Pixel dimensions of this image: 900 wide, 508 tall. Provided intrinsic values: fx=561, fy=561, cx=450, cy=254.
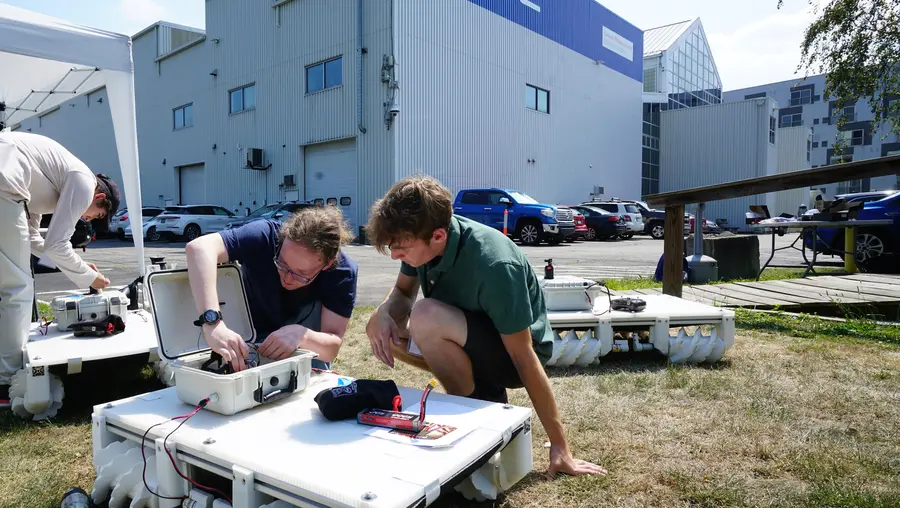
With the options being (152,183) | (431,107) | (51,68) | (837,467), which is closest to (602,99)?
(431,107)

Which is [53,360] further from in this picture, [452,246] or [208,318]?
[452,246]

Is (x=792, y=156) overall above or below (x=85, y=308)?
above

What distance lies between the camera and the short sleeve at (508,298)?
6.23 ft

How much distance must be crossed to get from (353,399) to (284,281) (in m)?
0.83

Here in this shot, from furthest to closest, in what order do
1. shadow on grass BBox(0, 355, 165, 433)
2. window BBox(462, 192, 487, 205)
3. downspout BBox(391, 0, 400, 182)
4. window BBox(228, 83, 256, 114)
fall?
window BBox(228, 83, 256, 114)
downspout BBox(391, 0, 400, 182)
window BBox(462, 192, 487, 205)
shadow on grass BBox(0, 355, 165, 433)

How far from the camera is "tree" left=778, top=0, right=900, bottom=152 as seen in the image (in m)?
10.2

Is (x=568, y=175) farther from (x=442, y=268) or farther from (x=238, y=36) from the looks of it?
(x=442, y=268)

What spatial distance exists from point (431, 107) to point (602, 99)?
11446 mm

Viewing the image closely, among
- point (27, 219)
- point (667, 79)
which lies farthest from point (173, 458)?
point (667, 79)

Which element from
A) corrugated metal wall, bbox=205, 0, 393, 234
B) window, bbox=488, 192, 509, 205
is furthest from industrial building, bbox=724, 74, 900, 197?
corrugated metal wall, bbox=205, 0, 393, 234

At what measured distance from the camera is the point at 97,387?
3.21 m

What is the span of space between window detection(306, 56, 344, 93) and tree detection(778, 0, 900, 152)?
12.0 meters

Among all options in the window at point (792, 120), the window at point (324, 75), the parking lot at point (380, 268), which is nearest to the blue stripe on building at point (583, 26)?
the window at point (324, 75)

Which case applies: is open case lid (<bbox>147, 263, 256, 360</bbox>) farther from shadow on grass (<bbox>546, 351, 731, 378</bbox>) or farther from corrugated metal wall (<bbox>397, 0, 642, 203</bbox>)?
corrugated metal wall (<bbox>397, 0, 642, 203</bbox>)
